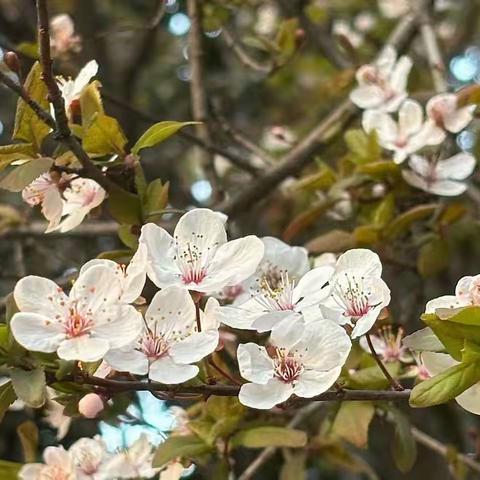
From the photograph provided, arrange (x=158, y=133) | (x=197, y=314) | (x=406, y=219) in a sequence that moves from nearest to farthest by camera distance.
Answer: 1. (x=197, y=314)
2. (x=158, y=133)
3. (x=406, y=219)

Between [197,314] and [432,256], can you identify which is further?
[432,256]

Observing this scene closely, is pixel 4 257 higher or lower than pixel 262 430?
lower

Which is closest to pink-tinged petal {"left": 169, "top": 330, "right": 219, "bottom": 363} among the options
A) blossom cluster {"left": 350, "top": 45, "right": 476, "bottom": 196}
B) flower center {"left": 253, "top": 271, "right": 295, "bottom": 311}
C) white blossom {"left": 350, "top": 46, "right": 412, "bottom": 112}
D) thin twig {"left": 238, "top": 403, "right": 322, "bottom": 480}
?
flower center {"left": 253, "top": 271, "right": 295, "bottom": 311}

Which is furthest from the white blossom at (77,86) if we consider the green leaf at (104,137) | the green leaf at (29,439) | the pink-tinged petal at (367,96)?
the pink-tinged petal at (367,96)

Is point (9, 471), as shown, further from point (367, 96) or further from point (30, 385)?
point (367, 96)

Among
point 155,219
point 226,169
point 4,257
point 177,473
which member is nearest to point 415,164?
point 155,219

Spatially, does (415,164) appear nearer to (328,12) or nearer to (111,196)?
(111,196)

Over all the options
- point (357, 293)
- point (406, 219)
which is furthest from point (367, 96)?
point (357, 293)
